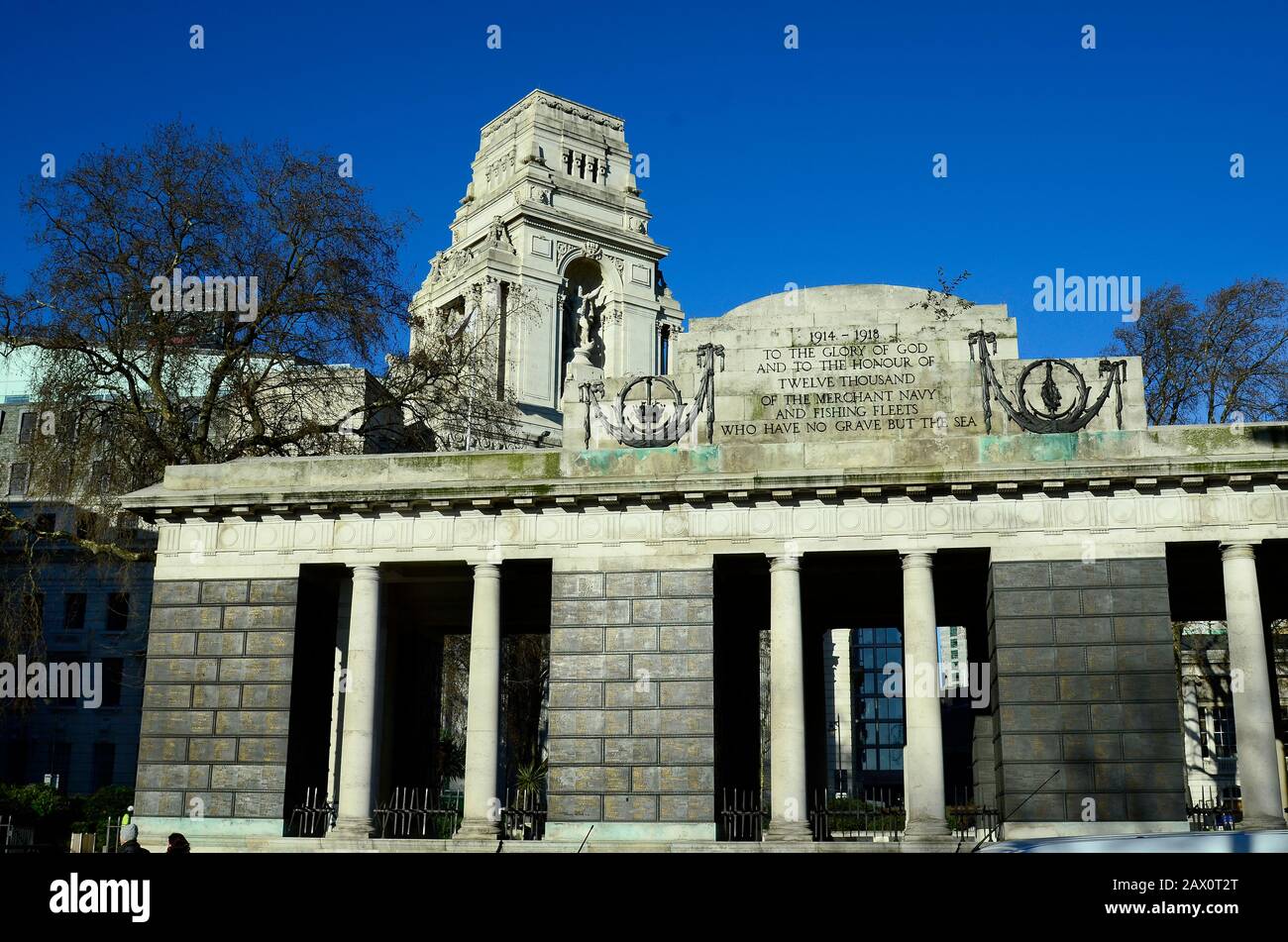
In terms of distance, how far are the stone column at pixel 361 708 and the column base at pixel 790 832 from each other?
931 cm

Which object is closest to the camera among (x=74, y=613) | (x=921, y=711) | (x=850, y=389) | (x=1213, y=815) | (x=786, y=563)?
(x=921, y=711)

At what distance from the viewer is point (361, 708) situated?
31500mm

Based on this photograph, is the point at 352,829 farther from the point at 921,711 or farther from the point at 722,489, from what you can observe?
the point at 921,711

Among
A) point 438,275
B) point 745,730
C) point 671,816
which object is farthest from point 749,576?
point 438,275

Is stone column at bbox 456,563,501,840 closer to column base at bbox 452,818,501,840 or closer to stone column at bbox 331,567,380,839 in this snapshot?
column base at bbox 452,818,501,840

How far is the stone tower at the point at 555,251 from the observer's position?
3529 inches

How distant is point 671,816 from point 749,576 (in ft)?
23.0

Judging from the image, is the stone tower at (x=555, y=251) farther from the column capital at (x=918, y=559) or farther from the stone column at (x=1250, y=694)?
the stone column at (x=1250, y=694)

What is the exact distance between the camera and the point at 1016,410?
30375 mm

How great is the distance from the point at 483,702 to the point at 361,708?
116 inches

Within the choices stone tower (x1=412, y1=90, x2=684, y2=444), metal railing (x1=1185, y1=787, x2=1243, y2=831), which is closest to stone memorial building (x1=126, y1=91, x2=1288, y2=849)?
metal railing (x1=1185, y1=787, x2=1243, y2=831)

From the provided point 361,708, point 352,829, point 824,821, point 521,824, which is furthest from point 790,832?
point 361,708

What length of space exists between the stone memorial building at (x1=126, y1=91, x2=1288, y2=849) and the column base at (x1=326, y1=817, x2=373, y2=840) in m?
0.14
